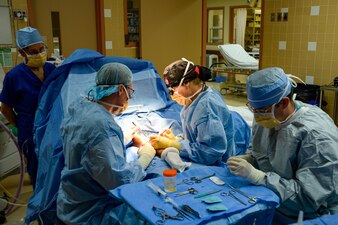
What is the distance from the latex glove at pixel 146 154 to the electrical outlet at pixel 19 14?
2734 mm

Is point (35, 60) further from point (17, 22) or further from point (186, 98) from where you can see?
point (17, 22)

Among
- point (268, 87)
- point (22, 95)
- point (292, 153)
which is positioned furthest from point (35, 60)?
point (292, 153)

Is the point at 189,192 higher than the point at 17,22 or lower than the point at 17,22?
lower

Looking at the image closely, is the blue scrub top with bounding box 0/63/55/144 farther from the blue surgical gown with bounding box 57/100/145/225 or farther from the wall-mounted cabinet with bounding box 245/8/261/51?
the wall-mounted cabinet with bounding box 245/8/261/51

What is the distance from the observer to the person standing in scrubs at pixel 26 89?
2770 millimetres

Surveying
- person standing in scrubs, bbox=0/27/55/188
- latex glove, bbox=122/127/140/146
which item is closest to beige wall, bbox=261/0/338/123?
latex glove, bbox=122/127/140/146

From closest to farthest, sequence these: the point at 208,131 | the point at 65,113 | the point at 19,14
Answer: the point at 208,131 < the point at 65,113 < the point at 19,14

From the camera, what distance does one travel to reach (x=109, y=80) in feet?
6.40

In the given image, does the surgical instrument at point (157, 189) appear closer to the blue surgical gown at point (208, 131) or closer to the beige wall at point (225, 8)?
the blue surgical gown at point (208, 131)

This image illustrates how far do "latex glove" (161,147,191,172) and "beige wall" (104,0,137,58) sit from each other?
10.6 ft

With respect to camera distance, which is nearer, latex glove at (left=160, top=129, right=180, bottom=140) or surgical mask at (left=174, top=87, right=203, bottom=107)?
surgical mask at (left=174, top=87, right=203, bottom=107)

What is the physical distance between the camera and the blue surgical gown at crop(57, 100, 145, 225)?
171cm

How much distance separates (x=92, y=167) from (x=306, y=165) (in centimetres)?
103

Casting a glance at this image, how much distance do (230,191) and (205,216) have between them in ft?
0.79
